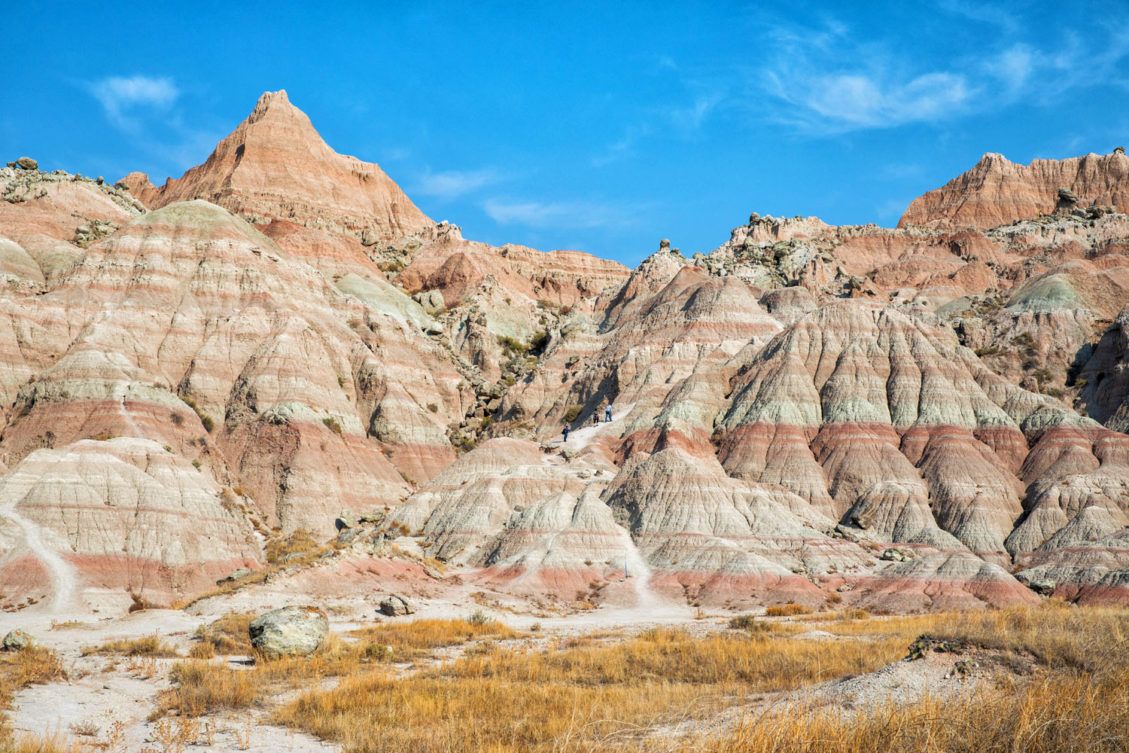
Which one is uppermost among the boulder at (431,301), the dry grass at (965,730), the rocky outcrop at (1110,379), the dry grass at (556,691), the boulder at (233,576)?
the boulder at (431,301)

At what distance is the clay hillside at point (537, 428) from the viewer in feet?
167

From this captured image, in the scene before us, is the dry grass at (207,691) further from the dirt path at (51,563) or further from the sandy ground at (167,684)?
the dirt path at (51,563)

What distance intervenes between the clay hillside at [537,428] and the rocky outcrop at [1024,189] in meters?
43.4

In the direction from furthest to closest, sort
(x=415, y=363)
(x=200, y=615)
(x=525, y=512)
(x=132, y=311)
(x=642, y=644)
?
(x=415, y=363)
(x=132, y=311)
(x=525, y=512)
(x=200, y=615)
(x=642, y=644)

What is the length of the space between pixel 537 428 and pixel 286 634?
66717mm

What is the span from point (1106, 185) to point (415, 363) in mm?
132225

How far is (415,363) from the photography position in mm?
96562

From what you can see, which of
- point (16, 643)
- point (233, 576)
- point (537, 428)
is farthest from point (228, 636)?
point (537, 428)

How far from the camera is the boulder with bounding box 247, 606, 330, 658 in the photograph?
88.0ft

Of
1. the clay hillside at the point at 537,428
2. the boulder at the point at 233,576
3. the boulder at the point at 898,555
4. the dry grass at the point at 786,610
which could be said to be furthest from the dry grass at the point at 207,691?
the boulder at the point at 898,555

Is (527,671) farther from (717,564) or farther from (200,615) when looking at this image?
(717,564)

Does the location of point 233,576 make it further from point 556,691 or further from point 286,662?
point 556,691

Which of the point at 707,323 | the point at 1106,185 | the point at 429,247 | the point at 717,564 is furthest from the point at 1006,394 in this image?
the point at 1106,185

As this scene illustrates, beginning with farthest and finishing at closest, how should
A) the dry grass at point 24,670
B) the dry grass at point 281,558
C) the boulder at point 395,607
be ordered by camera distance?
the dry grass at point 281,558 < the boulder at point 395,607 < the dry grass at point 24,670
